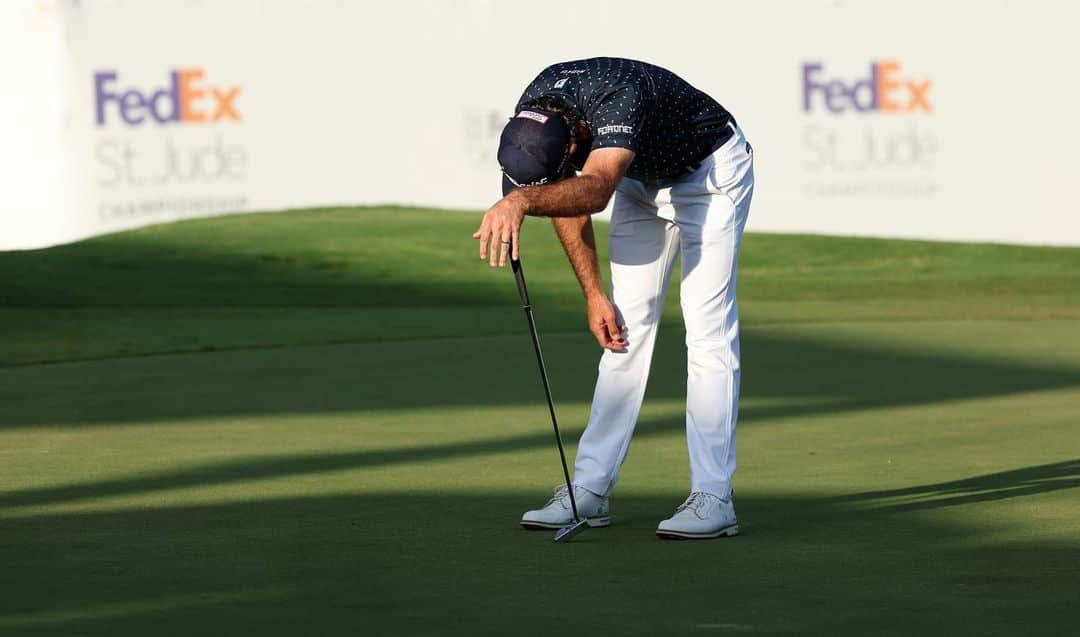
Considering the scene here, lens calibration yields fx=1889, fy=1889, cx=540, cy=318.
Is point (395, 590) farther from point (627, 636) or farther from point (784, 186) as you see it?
point (784, 186)

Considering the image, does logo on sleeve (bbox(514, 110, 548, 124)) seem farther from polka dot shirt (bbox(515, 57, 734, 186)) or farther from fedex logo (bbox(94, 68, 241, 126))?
fedex logo (bbox(94, 68, 241, 126))

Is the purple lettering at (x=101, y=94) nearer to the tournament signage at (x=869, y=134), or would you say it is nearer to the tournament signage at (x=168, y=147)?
the tournament signage at (x=168, y=147)

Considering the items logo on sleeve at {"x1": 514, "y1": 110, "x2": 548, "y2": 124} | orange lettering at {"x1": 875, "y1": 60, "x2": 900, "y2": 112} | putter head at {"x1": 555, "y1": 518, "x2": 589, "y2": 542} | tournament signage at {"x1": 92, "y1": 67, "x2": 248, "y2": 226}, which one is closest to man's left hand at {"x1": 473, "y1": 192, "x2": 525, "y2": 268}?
logo on sleeve at {"x1": 514, "y1": 110, "x2": 548, "y2": 124}

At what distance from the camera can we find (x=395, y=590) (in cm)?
476

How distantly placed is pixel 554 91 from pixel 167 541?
5.71ft

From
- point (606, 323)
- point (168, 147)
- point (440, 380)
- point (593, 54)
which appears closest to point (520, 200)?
point (606, 323)

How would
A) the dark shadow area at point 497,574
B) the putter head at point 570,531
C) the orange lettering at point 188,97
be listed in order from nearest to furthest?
the dark shadow area at point 497,574 → the putter head at point 570,531 → the orange lettering at point 188,97

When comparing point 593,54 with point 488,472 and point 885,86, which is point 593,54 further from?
point 488,472

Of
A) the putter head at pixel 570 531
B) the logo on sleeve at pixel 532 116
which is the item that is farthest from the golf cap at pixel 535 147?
the putter head at pixel 570 531

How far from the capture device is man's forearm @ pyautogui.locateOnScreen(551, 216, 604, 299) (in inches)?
230

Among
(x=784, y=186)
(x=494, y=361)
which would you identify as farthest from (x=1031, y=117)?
(x=494, y=361)

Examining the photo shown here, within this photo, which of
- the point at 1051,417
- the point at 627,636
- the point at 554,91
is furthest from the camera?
the point at 1051,417

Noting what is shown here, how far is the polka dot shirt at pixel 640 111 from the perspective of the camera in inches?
211

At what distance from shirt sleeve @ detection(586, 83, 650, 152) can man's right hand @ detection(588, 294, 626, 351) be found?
67cm
